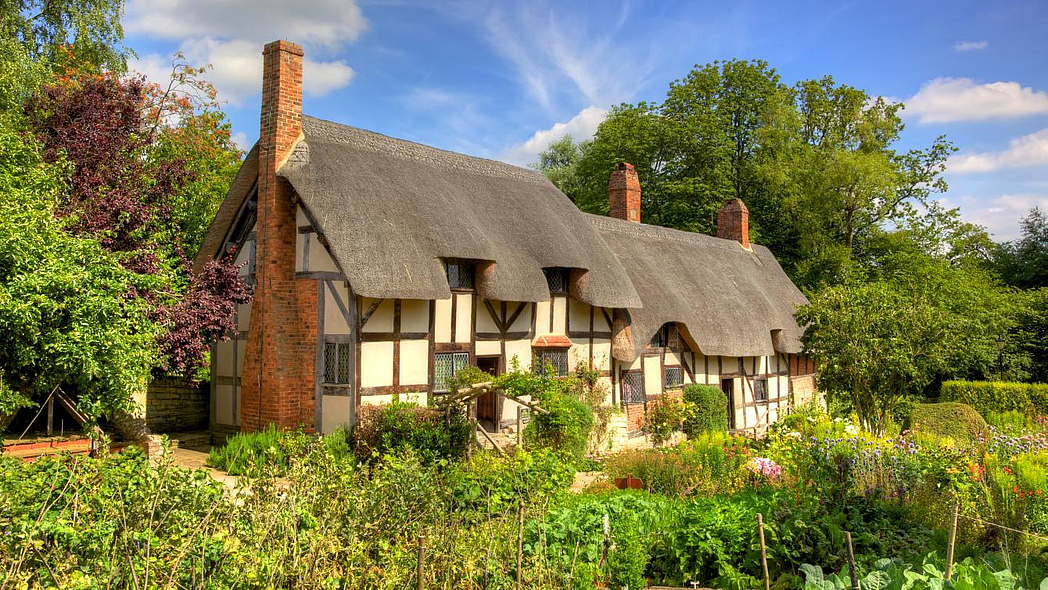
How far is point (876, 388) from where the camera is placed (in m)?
13.8

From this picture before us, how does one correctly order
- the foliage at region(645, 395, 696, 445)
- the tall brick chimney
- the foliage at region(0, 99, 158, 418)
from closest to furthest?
the foliage at region(0, 99, 158, 418) < the tall brick chimney < the foliage at region(645, 395, 696, 445)

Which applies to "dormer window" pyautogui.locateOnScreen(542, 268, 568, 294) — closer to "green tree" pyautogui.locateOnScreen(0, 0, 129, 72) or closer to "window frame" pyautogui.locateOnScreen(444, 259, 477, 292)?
"window frame" pyautogui.locateOnScreen(444, 259, 477, 292)

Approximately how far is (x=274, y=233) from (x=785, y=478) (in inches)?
352

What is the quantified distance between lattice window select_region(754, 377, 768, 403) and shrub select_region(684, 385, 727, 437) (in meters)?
3.10

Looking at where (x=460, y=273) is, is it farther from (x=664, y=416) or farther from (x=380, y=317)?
(x=664, y=416)

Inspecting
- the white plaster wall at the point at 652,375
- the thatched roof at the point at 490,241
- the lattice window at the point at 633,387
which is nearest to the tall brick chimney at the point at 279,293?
the thatched roof at the point at 490,241

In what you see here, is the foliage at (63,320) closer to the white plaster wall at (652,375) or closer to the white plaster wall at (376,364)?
the white plaster wall at (376,364)

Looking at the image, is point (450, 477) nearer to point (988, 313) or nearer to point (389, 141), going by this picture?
point (389, 141)

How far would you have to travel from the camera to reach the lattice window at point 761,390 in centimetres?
2081

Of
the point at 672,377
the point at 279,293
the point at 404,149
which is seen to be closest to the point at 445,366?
the point at 279,293

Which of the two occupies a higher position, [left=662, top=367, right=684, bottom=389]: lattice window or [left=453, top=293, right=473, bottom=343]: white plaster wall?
[left=453, top=293, right=473, bottom=343]: white plaster wall

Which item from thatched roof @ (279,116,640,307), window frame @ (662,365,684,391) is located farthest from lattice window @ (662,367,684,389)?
thatched roof @ (279,116,640,307)

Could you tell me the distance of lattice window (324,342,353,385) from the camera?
11.9 meters

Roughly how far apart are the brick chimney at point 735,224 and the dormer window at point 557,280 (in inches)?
454
